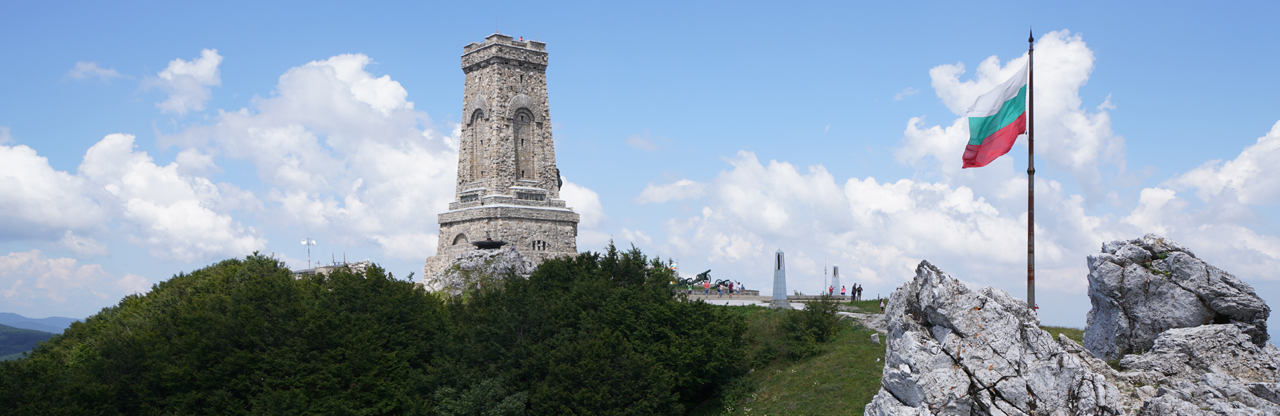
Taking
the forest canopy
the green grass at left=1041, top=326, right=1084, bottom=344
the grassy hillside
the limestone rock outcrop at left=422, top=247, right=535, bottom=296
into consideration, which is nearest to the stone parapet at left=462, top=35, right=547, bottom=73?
the limestone rock outcrop at left=422, top=247, right=535, bottom=296

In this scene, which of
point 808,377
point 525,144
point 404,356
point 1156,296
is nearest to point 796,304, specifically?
point 808,377

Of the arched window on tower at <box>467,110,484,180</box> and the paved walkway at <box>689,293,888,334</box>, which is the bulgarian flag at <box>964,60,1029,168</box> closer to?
the paved walkway at <box>689,293,888,334</box>

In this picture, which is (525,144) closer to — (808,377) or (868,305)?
(868,305)

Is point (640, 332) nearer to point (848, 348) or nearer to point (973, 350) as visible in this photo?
point (848, 348)

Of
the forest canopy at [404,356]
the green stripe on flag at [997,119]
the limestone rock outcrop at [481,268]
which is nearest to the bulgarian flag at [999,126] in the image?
the green stripe on flag at [997,119]

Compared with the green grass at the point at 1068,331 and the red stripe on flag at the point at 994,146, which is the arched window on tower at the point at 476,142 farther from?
the red stripe on flag at the point at 994,146

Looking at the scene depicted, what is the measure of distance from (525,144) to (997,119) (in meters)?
37.4

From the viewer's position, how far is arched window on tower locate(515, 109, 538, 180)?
58125 millimetres

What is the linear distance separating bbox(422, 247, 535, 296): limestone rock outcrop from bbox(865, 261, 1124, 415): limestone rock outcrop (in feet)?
109

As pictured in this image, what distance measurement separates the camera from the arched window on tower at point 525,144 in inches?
2288

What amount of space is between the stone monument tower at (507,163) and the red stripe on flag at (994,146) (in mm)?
33840

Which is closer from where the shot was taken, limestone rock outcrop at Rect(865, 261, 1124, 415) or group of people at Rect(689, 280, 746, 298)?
limestone rock outcrop at Rect(865, 261, 1124, 415)

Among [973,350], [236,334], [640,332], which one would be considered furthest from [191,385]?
[973,350]

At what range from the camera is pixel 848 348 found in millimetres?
37469
